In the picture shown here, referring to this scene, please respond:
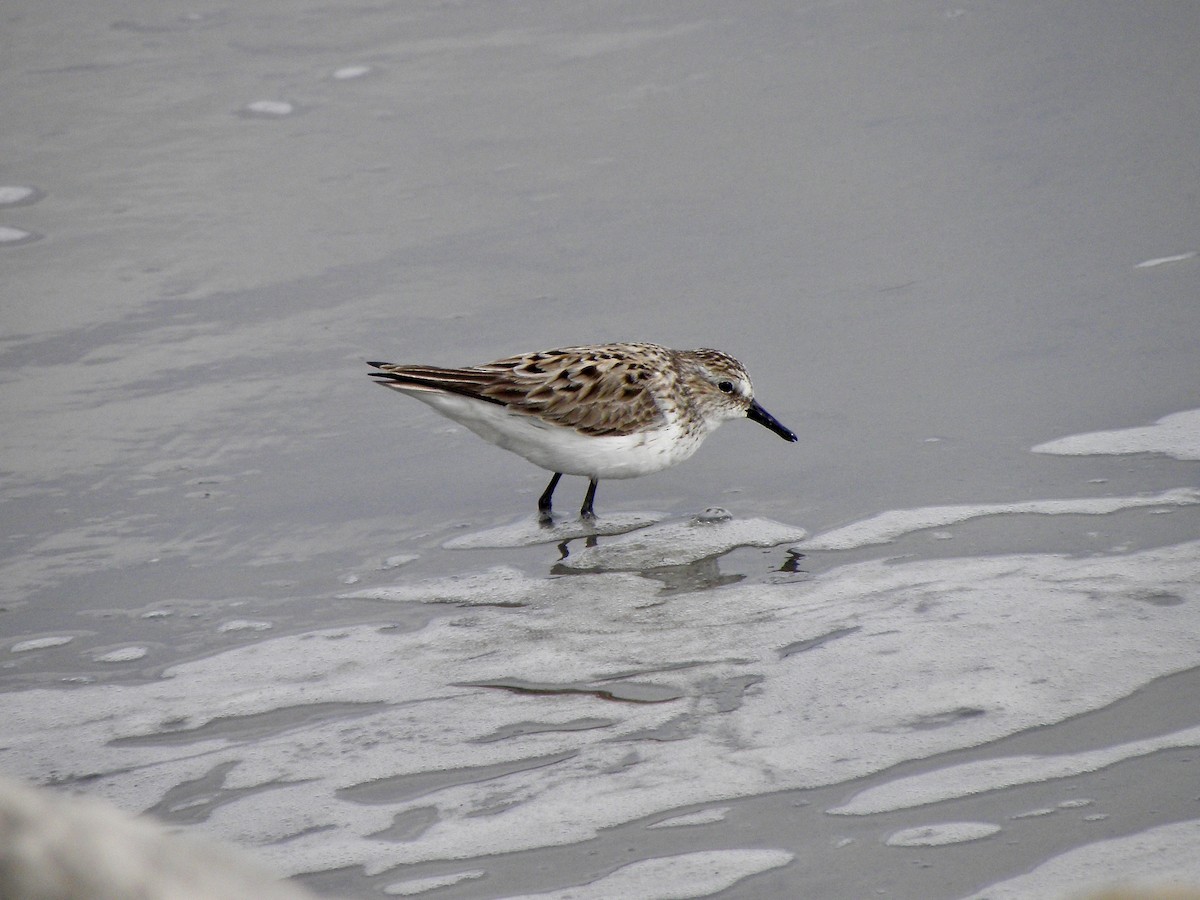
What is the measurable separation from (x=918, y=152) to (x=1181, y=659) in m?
5.00

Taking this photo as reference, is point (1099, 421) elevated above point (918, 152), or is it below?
below

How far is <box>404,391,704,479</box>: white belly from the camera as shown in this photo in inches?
246

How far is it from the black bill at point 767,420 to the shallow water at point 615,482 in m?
0.17

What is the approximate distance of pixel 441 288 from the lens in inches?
316

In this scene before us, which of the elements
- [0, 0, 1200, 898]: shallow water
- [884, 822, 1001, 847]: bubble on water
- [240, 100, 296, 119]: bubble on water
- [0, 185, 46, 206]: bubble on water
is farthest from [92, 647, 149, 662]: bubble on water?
[240, 100, 296, 119]: bubble on water

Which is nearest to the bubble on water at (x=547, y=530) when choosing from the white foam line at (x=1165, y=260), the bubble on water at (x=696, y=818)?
the bubble on water at (x=696, y=818)

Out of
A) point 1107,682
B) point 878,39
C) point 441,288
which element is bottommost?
point 1107,682

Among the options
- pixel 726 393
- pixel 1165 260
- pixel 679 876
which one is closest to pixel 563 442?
pixel 726 393

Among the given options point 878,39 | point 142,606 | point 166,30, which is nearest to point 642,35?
point 878,39

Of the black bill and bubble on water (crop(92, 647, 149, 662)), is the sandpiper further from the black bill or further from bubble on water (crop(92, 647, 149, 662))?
bubble on water (crop(92, 647, 149, 662))

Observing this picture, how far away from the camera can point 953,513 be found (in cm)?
589

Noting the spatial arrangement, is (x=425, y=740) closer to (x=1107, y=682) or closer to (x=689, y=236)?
(x=1107, y=682)

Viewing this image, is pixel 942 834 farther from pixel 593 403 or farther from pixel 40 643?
pixel 40 643

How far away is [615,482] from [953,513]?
1.79 metres
